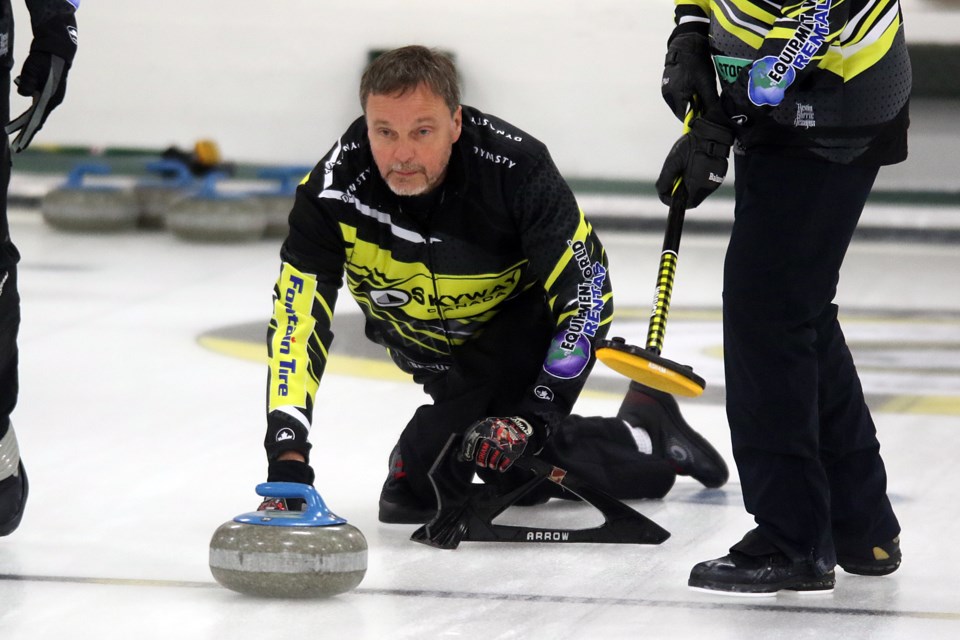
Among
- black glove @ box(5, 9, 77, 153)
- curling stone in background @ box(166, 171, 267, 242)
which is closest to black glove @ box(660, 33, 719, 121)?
black glove @ box(5, 9, 77, 153)

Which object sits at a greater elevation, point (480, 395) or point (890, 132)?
point (890, 132)

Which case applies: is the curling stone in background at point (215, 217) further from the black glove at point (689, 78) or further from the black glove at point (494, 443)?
the black glove at point (689, 78)

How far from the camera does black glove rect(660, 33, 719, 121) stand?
277 centimetres

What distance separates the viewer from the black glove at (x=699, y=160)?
270cm

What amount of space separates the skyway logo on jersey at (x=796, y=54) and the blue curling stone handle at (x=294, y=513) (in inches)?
39.2

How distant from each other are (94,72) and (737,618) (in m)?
8.31

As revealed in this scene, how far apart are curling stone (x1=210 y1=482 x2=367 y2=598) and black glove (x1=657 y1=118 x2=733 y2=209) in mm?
828

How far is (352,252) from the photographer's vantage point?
310 cm

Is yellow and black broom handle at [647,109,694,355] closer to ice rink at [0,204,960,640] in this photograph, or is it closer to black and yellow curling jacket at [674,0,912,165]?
black and yellow curling jacket at [674,0,912,165]

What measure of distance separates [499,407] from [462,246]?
40 centimetres

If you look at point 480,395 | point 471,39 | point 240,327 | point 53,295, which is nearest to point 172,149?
point 471,39

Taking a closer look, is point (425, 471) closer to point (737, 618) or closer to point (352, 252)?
point (352, 252)

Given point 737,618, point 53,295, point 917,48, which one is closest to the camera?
point 737,618

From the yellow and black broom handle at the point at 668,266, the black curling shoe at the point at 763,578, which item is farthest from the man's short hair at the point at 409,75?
the black curling shoe at the point at 763,578
